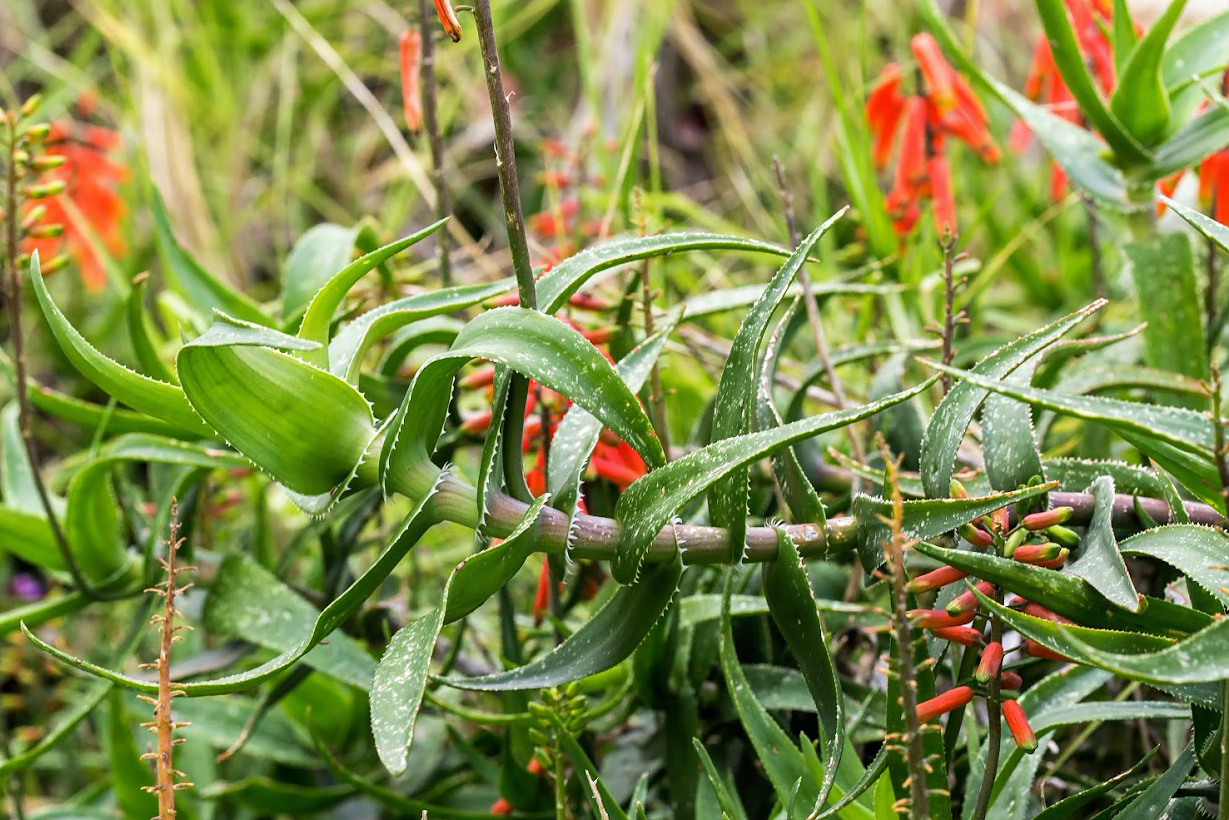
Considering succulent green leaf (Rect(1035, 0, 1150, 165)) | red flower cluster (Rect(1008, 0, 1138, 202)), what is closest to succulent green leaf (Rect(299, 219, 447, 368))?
succulent green leaf (Rect(1035, 0, 1150, 165))

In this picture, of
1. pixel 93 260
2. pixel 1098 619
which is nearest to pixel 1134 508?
pixel 1098 619

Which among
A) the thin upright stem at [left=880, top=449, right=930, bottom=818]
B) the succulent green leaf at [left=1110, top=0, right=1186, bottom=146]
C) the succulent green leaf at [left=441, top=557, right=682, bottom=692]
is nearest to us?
the thin upright stem at [left=880, top=449, right=930, bottom=818]

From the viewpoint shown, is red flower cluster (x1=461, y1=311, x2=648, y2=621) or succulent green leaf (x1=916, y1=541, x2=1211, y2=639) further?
red flower cluster (x1=461, y1=311, x2=648, y2=621)

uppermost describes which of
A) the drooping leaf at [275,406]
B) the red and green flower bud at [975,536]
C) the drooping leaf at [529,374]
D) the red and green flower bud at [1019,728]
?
the drooping leaf at [275,406]

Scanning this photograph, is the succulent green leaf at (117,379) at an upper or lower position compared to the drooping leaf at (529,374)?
upper

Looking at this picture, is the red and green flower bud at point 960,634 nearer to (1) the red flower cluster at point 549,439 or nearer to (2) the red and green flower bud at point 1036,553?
(2) the red and green flower bud at point 1036,553

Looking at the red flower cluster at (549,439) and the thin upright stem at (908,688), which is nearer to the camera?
the thin upright stem at (908,688)

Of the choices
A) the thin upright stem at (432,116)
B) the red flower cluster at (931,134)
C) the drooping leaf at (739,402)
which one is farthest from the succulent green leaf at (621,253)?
the red flower cluster at (931,134)

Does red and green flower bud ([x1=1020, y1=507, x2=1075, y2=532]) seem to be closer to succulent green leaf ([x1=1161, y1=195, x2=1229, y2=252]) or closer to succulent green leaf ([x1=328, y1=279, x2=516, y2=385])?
succulent green leaf ([x1=1161, y1=195, x2=1229, y2=252])
